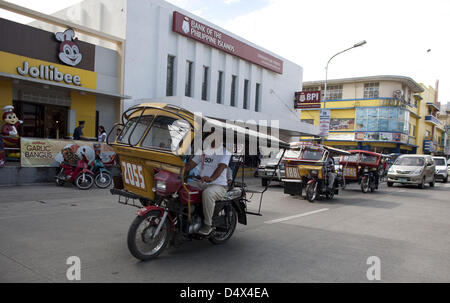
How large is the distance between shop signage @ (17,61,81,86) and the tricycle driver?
11.9 metres

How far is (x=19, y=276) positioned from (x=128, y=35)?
15.6m

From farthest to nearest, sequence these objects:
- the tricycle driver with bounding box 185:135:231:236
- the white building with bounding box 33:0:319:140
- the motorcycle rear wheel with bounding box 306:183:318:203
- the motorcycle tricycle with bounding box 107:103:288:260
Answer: the white building with bounding box 33:0:319:140
the motorcycle rear wheel with bounding box 306:183:318:203
the tricycle driver with bounding box 185:135:231:236
the motorcycle tricycle with bounding box 107:103:288:260

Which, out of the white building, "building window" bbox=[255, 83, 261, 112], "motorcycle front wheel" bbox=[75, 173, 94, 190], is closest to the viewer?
"motorcycle front wheel" bbox=[75, 173, 94, 190]

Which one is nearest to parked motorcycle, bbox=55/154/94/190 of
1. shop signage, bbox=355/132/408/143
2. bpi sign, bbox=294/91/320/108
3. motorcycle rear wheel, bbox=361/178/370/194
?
motorcycle rear wheel, bbox=361/178/370/194

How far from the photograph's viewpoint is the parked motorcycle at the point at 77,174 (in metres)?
11.7

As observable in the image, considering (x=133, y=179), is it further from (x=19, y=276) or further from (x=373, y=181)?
(x=373, y=181)

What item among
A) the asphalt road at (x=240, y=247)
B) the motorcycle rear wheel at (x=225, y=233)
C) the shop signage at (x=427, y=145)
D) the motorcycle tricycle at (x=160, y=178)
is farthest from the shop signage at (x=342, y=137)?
the motorcycle tricycle at (x=160, y=178)

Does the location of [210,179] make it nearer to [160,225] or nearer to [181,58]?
[160,225]

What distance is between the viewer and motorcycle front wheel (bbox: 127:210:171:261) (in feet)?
14.8

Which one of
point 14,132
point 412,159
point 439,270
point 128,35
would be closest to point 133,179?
point 439,270

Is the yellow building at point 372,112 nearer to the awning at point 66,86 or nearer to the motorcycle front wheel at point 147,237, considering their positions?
the awning at point 66,86

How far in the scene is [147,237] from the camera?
4.71m

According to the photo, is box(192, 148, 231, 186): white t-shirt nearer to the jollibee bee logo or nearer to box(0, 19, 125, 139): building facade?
box(0, 19, 125, 139): building facade

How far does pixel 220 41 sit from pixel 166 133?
18.9 metres
